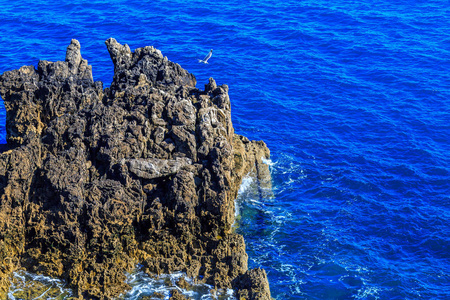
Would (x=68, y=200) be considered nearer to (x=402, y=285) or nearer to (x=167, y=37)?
(x=402, y=285)

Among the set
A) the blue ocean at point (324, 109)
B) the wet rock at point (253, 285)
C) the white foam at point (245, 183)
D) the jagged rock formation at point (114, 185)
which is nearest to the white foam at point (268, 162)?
the blue ocean at point (324, 109)

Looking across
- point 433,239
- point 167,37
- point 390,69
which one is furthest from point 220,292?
point 167,37

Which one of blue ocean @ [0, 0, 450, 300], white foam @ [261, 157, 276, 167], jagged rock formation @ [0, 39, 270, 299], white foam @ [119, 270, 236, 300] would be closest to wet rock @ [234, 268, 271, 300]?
jagged rock formation @ [0, 39, 270, 299]

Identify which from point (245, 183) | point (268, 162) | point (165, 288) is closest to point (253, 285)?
point (165, 288)

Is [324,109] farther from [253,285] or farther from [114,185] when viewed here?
[114,185]

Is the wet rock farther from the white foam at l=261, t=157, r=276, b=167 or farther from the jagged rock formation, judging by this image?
the white foam at l=261, t=157, r=276, b=167

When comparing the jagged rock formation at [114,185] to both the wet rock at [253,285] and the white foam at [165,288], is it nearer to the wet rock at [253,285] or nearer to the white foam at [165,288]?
the wet rock at [253,285]
